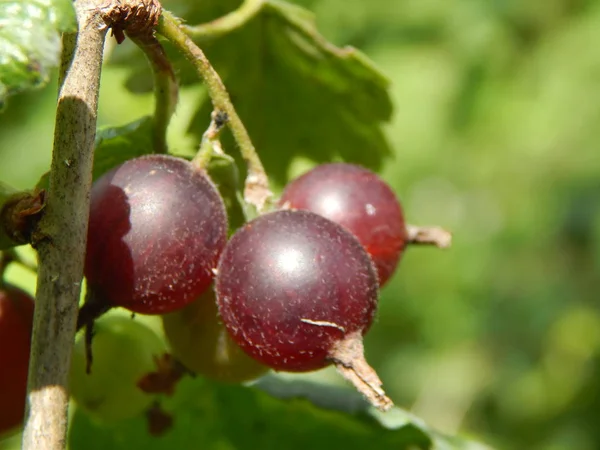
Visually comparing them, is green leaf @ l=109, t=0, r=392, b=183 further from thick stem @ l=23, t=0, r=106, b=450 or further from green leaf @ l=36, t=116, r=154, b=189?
thick stem @ l=23, t=0, r=106, b=450

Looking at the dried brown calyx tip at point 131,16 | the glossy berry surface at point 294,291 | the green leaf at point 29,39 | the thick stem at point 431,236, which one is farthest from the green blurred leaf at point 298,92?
the green leaf at point 29,39

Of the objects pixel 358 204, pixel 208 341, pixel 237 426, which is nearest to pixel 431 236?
pixel 358 204

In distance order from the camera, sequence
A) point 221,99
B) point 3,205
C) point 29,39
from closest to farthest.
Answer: point 29,39, point 3,205, point 221,99

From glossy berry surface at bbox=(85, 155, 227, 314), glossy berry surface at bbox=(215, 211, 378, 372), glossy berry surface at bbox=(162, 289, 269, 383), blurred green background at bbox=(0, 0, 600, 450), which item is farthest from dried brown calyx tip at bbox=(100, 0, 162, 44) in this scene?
blurred green background at bbox=(0, 0, 600, 450)

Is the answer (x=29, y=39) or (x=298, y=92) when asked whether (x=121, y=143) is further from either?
(x=298, y=92)

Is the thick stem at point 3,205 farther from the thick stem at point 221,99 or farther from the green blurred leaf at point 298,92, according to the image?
the green blurred leaf at point 298,92

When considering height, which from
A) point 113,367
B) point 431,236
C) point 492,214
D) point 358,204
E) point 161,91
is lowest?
point 492,214
